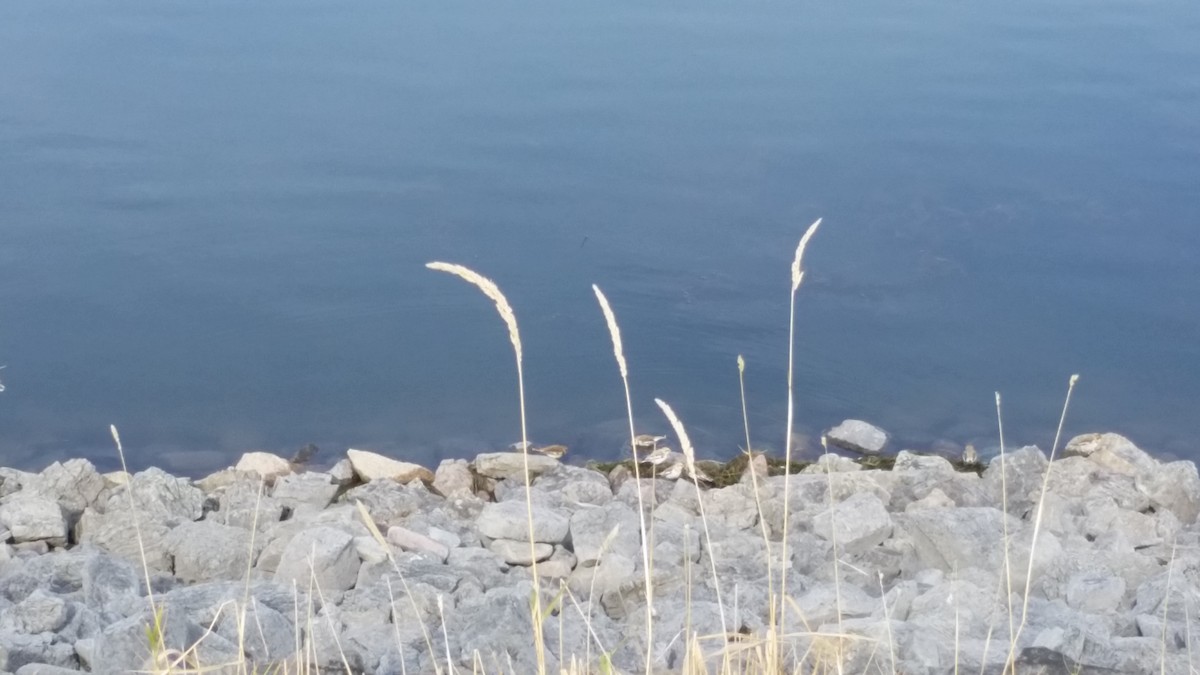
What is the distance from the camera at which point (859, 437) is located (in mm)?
6059

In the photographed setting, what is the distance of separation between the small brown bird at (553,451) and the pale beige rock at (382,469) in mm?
701

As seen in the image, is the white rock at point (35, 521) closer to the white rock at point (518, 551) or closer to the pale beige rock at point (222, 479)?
the pale beige rock at point (222, 479)

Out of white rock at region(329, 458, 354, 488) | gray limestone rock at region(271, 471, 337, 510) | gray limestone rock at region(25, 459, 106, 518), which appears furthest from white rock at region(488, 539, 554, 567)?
gray limestone rock at region(25, 459, 106, 518)

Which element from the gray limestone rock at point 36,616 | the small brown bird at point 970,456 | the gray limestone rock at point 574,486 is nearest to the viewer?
the gray limestone rock at point 36,616

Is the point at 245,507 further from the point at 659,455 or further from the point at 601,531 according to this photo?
the point at 659,455

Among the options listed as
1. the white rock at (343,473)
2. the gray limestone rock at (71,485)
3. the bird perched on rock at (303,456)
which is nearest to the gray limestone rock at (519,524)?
the white rock at (343,473)

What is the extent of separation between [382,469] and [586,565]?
61.2 inches

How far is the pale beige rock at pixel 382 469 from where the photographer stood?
5.40m

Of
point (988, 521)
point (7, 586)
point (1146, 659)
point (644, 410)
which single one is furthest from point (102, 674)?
point (644, 410)

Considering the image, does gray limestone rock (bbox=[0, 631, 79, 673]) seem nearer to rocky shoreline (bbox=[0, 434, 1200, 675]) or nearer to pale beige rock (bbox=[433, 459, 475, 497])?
rocky shoreline (bbox=[0, 434, 1200, 675])

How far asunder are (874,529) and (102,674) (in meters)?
2.59

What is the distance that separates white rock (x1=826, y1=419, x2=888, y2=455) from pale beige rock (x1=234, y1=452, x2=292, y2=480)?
102 inches

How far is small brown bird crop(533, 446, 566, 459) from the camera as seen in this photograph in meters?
5.99

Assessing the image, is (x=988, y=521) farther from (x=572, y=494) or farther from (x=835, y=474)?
(x=572, y=494)
